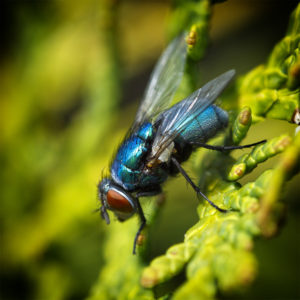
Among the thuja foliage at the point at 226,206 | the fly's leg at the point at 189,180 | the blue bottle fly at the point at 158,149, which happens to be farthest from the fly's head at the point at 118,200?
the fly's leg at the point at 189,180

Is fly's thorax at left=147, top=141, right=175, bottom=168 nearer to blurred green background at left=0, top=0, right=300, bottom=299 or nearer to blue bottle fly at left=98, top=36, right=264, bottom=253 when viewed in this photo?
blue bottle fly at left=98, top=36, right=264, bottom=253

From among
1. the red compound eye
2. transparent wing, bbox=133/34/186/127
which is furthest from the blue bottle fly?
transparent wing, bbox=133/34/186/127

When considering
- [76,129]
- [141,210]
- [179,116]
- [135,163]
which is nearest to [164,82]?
[179,116]

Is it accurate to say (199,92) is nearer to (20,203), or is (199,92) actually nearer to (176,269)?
(176,269)

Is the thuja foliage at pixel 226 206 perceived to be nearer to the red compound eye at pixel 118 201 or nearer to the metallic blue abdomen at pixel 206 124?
the metallic blue abdomen at pixel 206 124

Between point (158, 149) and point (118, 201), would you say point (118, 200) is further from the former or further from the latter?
point (158, 149)

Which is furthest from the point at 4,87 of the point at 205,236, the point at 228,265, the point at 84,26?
the point at 228,265
